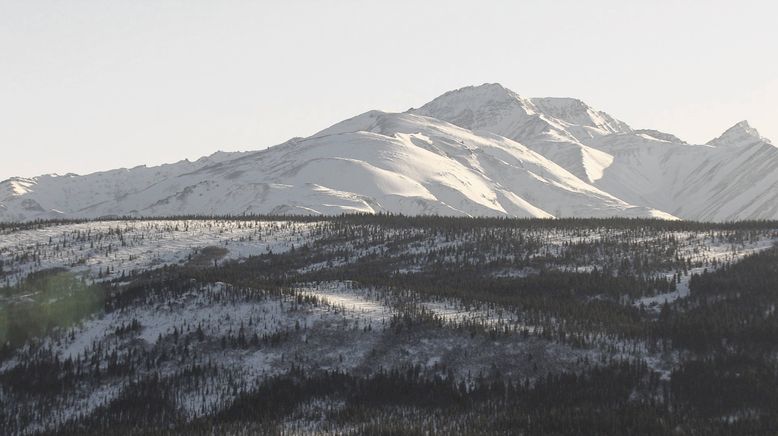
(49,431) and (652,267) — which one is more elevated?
(652,267)

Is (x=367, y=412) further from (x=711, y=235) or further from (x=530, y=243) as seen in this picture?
(x=711, y=235)

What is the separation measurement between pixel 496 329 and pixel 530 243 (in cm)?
5975

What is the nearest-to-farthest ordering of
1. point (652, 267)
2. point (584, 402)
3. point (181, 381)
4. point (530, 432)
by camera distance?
1. point (530, 432)
2. point (584, 402)
3. point (181, 381)
4. point (652, 267)

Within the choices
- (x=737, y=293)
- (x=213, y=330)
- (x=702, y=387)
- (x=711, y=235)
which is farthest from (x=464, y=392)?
(x=711, y=235)

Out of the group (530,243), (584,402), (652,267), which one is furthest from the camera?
(530,243)

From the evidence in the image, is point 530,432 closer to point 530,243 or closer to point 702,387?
point 702,387

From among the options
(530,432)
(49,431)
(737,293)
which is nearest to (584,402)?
(530,432)

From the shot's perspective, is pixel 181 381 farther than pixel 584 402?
Yes

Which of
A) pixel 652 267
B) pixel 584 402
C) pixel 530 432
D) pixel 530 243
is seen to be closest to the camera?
pixel 530 432

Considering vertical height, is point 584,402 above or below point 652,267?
below

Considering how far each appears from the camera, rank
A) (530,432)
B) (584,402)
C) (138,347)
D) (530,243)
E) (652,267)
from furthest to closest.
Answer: (530,243), (652,267), (138,347), (584,402), (530,432)

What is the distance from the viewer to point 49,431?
118m

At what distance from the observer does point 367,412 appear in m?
115

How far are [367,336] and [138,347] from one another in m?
28.3
